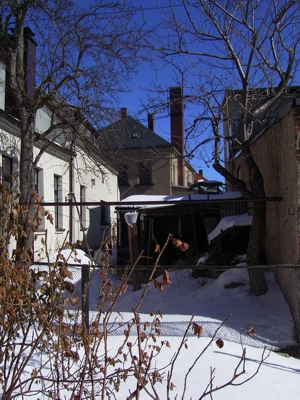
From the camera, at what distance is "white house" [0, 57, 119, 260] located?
10664 mm

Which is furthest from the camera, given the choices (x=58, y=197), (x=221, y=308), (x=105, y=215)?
(x=105, y=215)

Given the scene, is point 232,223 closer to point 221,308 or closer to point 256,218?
point 256,218

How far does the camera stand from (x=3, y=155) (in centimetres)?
1168

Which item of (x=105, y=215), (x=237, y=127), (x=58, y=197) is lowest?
(x=105, y=215)

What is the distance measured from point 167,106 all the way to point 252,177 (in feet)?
6.75

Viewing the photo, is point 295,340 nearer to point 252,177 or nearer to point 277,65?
A: point 252,177

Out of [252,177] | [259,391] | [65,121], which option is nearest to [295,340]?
[259,391]

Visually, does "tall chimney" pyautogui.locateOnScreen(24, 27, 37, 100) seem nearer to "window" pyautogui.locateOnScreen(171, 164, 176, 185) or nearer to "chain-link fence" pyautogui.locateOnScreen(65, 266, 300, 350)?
"chain-link fence" pyautogui.locateOnScreen(65, 266, 300, 350)

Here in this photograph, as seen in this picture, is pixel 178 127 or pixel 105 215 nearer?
pixel 105 215

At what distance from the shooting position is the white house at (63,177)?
1066 centimetres

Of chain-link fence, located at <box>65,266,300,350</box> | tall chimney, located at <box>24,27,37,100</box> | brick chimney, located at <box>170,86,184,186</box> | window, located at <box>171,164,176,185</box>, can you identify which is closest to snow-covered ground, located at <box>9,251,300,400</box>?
chain-link fence, located at <box>65,266,300,350</box>

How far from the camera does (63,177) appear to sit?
16.7 meters

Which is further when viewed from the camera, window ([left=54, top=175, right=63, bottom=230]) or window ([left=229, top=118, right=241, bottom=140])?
window ([left=54, top=175, right=63, bottom=230])

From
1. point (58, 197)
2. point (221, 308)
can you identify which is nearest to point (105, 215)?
point (58, 197)
